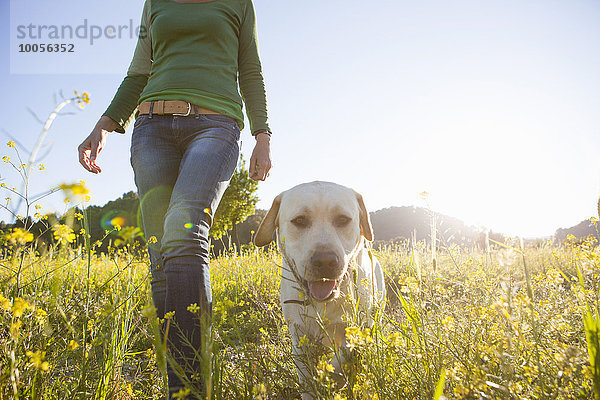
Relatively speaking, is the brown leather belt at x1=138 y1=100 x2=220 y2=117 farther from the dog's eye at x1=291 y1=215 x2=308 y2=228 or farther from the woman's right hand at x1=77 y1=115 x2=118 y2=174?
the dog's eye at x1=291 y1=215 x2=308 y2=228

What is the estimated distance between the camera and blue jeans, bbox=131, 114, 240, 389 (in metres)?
1.50

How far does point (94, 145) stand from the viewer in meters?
2.21

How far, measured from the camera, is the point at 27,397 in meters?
1.18

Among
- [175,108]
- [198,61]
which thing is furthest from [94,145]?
[198,61]

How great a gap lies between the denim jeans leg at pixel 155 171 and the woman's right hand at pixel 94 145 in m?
0.39

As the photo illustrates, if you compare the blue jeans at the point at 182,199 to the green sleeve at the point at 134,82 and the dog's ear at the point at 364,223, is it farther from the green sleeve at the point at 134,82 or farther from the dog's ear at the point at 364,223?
the dog's ear at the point at 364,223

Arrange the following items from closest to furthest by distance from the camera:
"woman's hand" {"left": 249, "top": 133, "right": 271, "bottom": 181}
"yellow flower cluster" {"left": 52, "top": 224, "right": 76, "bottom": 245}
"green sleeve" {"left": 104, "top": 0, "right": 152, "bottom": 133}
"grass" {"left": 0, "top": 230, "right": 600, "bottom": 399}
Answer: "grass" {"left": 0, "top": 230, "right": 600, "bottom": 399}
"yellow flower cluster" {"left": 52, "top": 224, "right": 76, "bottom": 245}
"woman's hand" {"left": 249, "top": 133, "right": 271, "bottom": 181}
"green sleeve" {"left": 104, "top": 0, "right": 152, "bottom": 133}

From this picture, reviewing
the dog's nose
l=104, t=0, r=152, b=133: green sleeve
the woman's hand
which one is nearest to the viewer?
the dog's nose

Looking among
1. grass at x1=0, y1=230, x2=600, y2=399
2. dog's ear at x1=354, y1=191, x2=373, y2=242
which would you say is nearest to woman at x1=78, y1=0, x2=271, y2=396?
grass at x1=0, y1=230, x2=600, y2=399

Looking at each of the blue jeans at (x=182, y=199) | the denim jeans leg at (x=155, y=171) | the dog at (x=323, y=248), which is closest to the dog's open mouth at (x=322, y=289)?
the dog at (x=323, y=248)

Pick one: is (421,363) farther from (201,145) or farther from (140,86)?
(140,86)

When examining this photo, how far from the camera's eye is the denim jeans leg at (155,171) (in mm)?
1948

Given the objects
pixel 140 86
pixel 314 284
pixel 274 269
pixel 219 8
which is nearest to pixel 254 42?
pixel 219 8

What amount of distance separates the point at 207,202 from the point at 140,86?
1.28m
